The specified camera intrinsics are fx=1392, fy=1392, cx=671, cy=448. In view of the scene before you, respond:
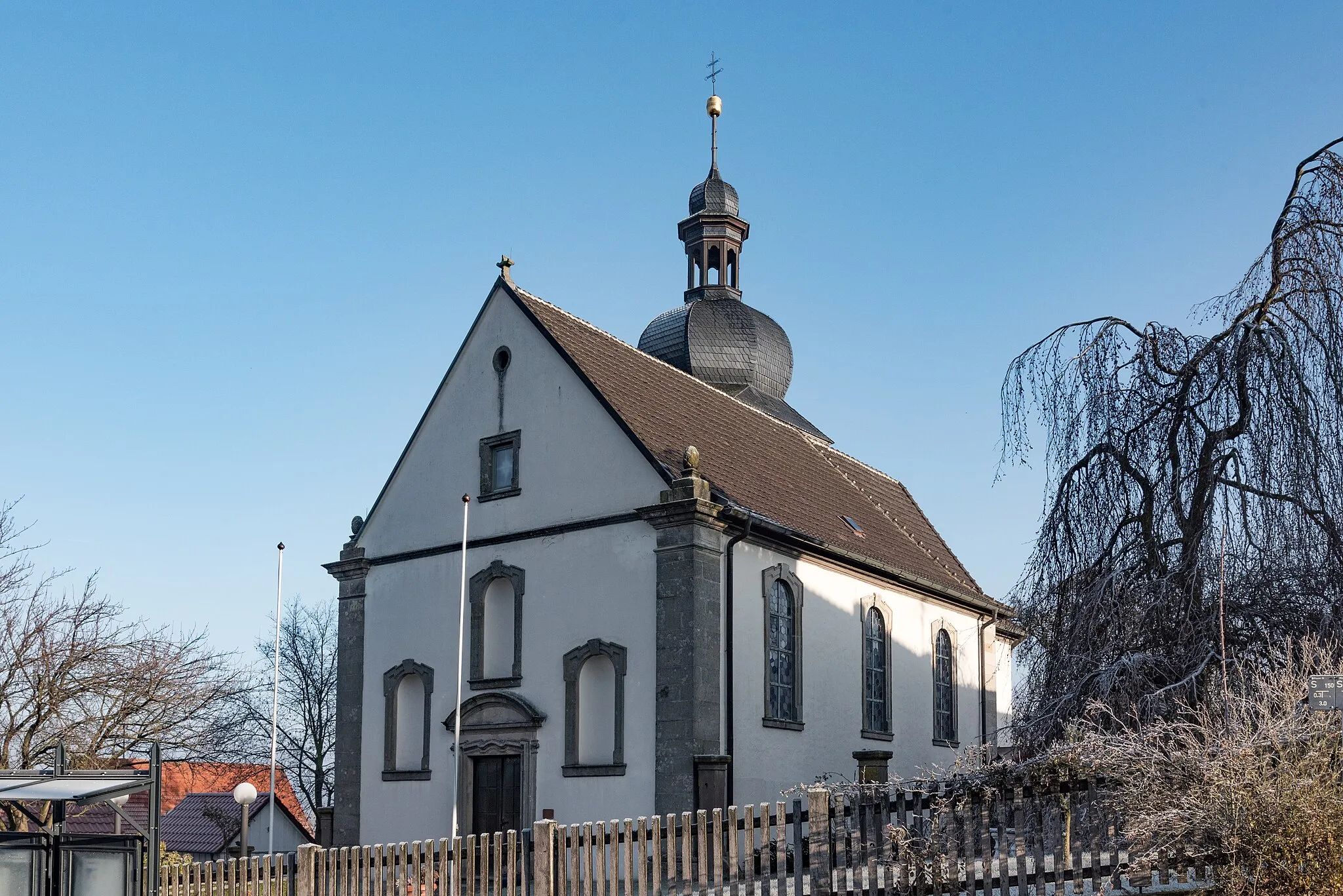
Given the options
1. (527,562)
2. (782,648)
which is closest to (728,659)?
(782,648)

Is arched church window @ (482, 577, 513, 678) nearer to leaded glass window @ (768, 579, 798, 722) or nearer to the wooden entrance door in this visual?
the wooden entrance door

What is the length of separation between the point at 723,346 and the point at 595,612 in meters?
15.8

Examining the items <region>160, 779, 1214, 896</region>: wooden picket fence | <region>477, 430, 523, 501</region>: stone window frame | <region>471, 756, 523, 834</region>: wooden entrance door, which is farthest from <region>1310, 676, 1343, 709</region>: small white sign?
<region>477, 430, 523, 501</region>: stone window frame

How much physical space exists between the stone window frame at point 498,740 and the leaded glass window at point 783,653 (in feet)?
12.1

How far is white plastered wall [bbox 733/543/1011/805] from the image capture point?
Answer: 68.4ft

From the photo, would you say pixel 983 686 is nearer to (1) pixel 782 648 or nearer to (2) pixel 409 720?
(1) pixel 782 648

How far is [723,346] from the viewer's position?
1400 inches

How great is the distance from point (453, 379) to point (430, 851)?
10.7 metres

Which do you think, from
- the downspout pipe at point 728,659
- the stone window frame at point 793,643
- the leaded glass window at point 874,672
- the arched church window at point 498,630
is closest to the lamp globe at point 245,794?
the arched church window at point 498,630

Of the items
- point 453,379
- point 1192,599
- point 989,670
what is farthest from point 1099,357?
point 989,670

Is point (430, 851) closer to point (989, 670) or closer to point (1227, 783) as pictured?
point (1227, 783)

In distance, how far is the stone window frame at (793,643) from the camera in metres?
21.4

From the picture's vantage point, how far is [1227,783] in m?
10.1

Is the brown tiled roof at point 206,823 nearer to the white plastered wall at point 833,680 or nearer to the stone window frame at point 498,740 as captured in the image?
the stone window frame at point 498,740
